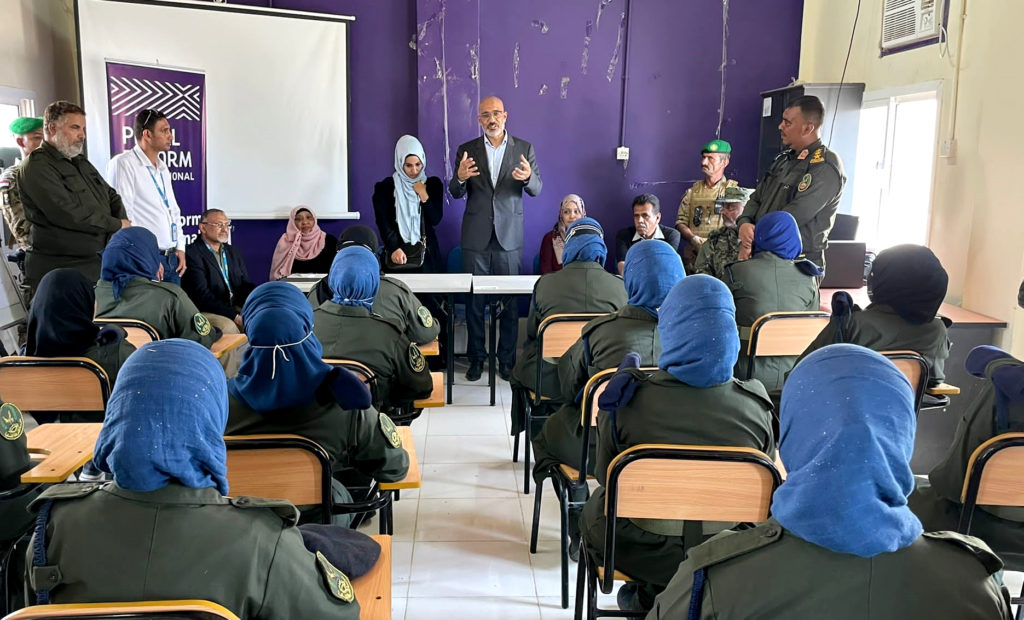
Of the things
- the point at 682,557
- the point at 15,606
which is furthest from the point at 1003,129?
the point at 15,606

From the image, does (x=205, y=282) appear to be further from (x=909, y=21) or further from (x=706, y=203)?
(x=909, y=21)

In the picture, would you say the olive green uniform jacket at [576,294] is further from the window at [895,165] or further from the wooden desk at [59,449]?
the window at [895,165]

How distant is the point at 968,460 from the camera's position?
6.39 ft

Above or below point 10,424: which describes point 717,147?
above

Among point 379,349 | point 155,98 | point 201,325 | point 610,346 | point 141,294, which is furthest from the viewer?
point 155,98

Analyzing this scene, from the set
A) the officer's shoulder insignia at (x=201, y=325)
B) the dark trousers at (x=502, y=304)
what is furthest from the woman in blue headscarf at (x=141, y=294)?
the dark trousers at (x=502, y=304)

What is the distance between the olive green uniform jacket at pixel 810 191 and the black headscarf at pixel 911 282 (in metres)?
1.28

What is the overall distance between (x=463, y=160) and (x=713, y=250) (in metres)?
1.69

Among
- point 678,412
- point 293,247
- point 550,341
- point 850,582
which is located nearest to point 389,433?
point 678,412

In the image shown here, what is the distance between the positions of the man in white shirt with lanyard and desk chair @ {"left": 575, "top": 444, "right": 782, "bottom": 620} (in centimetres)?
341

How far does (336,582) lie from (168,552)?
269mm

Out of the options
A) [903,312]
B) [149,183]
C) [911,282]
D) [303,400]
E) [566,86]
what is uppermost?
[566,86]

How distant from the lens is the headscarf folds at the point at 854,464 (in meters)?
1.06

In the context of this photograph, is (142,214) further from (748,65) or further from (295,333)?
(748,65)
